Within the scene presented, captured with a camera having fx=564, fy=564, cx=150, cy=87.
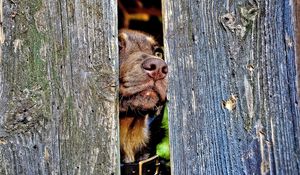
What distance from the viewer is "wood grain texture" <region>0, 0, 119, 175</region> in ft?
7.10

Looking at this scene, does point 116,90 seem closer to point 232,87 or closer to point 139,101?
point 232,87

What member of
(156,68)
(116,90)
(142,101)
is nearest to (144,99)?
(142,101)

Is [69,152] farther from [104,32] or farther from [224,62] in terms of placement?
[224,62]

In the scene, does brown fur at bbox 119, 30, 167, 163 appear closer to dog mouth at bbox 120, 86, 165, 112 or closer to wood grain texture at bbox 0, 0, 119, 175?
dog mouth at bbox 120, 86, 165, 112

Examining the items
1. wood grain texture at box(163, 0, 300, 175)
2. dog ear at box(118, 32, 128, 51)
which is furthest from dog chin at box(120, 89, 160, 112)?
wood grain texture at box(163, 0, 300, 175)

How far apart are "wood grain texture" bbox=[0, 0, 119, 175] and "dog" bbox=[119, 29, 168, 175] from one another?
837 millimetres

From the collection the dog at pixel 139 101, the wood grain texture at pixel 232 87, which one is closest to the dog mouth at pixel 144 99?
the dog at pixel 139 101

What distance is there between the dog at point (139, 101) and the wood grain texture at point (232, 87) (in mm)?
721

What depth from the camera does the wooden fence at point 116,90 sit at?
85.4 inches

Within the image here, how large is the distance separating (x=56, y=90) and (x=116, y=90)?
9.4 inches

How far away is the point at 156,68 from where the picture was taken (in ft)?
10.8

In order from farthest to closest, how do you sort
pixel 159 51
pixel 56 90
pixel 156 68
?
pixel 159 51, pixel 156 68, pixel 56 90

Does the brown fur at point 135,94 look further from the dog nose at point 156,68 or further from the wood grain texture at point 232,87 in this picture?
the wood grain texture at point 232,87

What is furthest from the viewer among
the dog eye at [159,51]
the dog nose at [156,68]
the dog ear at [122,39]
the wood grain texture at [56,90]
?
the dog eye at [159,51]
